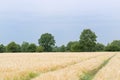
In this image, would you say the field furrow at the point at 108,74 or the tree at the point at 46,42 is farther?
the tree at the point at 46,42

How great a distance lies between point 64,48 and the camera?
147 m

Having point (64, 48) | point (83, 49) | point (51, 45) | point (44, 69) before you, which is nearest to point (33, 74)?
point (44, 69)

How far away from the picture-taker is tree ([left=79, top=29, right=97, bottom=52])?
12362cm

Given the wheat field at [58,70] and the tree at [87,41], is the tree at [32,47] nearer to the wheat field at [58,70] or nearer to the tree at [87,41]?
the tree at [87,41]

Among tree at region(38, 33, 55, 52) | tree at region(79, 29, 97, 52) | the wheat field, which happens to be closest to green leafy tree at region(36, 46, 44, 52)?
tree at region(38, 33, 55, 52)

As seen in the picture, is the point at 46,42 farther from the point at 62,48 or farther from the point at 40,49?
the point at 62,48

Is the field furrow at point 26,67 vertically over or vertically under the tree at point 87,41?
under

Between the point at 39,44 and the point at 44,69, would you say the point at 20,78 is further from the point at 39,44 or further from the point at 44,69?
the point at 39,44

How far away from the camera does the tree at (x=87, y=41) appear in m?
124

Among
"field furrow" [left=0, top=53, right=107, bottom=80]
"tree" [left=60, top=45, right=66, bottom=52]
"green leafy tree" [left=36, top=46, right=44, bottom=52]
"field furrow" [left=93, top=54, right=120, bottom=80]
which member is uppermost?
"tree" [left=60, top=45, right=66, bottom=52]

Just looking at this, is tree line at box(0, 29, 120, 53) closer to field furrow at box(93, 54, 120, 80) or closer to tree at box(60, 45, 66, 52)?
tree at box(60, 45, 66, 52)

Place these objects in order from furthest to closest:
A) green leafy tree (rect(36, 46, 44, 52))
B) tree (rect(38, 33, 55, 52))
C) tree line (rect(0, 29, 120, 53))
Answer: tree (rect(38, 33, 55, 52)) → tree line (rect(0, 29, 120, 53)) → green leafy tree (rect(36, 46, 44, 52))

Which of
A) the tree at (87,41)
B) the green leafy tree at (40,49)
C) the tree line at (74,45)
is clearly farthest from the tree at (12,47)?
the tree at (87,41)

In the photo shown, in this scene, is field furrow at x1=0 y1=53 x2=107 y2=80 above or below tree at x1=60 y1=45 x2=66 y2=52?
below
